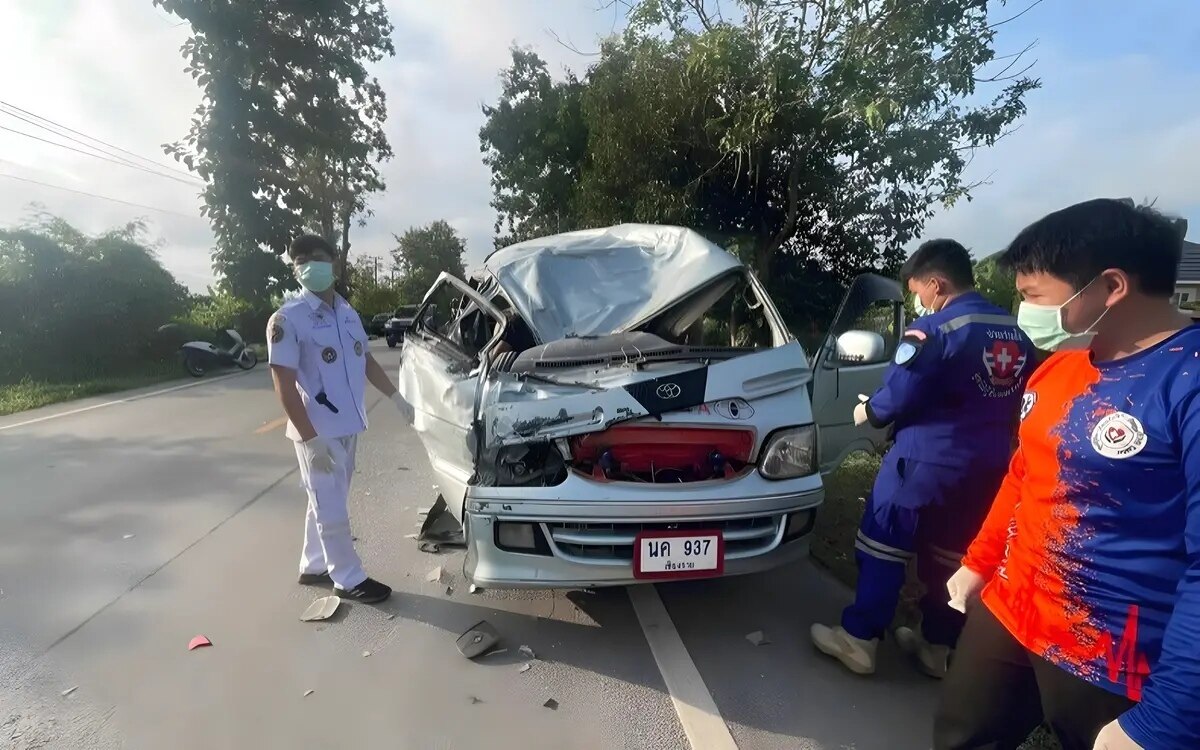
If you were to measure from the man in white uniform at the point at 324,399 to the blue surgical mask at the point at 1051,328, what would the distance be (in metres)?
3.10

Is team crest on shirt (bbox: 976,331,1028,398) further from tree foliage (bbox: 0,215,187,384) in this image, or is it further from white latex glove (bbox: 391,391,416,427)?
tree foliage (bbox: 0,215,187,384)

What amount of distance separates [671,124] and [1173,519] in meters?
9.80

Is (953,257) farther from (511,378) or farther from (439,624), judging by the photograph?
(439,624)

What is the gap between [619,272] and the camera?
4.23m

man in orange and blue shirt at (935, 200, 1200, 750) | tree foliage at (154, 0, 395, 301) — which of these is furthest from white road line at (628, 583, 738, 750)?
tree foliage at (154, 0, 395, 301)

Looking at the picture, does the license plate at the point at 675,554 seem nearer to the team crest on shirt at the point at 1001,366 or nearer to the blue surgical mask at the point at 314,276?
the team crest on shirt at the point at 1001,366

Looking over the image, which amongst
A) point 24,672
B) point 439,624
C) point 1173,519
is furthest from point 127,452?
point 1173,519

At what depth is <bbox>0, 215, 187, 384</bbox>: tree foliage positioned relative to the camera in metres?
14.0

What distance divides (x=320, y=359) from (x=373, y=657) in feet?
4.96

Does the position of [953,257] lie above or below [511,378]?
above

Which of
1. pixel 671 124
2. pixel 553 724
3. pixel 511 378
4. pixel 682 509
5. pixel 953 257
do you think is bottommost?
pixel 553 724

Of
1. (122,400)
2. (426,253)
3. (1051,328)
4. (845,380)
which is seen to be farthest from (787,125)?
(426,253)

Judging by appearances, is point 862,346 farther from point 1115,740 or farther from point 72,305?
point 72,305

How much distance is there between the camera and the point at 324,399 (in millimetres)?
3494
